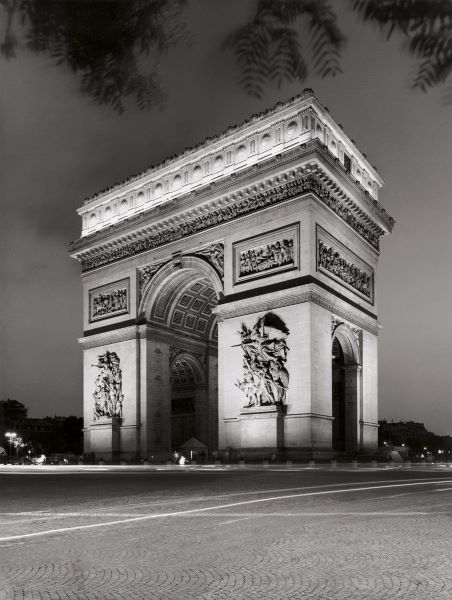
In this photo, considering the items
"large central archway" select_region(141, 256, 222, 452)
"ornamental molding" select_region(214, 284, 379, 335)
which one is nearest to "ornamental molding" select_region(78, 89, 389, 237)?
"large central archway" select_region(141, 256, 222, 452)

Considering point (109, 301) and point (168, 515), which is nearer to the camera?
point (168, 515)

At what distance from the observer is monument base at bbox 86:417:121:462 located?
36188 millimetres

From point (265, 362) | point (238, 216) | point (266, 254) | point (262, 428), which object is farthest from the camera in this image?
point (238, 216)

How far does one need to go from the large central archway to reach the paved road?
23257mm

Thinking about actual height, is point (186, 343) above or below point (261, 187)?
Result: below

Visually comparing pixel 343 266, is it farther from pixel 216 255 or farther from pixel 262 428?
pixel 262 428

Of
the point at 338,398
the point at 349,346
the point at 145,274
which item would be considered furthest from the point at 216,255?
the point at 338,398

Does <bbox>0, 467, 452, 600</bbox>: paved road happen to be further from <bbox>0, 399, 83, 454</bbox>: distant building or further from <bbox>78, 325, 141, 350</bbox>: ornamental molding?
<bbox>0, 399, 83, 454</bbox>: distant building

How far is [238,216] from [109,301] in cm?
1062

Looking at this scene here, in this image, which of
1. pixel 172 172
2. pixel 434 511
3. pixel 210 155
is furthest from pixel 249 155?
pixel 434 511

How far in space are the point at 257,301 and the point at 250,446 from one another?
6.61 m

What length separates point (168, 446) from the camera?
120 feet

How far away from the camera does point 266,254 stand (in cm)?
3122

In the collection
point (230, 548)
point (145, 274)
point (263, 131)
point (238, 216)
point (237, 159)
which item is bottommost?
point (230, 548)
